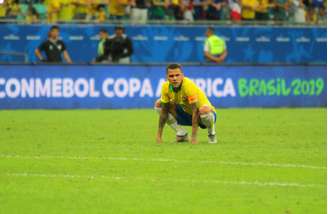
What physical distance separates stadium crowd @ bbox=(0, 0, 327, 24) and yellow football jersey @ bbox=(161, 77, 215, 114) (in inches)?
612

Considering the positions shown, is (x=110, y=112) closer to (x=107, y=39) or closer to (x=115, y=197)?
(x=107, y=39)

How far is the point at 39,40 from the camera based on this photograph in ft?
110

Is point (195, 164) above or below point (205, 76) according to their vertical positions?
above

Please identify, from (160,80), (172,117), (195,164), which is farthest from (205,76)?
(195,164)

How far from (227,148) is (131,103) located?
11.7 m

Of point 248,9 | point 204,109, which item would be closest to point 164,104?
point 204,109

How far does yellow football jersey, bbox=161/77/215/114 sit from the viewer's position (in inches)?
690

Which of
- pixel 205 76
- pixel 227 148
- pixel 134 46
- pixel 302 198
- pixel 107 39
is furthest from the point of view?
pixel 134 46

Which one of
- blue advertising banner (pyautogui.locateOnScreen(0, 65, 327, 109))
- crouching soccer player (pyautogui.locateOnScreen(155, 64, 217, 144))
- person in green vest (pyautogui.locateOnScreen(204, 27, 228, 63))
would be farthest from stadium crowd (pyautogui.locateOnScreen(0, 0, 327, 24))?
crouching soccer player (pyautogui.locateOnScreen(155, 64, 217, 144))

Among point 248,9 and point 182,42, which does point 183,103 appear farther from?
point 248,9

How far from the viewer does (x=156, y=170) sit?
46.8 ft

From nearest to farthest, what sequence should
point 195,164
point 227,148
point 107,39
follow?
point 195,164 → point 227,148 → point 107,39

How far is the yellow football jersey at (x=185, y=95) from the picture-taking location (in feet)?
57.5

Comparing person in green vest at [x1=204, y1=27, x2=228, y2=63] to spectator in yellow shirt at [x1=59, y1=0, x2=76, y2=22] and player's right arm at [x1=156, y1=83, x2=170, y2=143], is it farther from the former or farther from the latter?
player's right arm at [x1=156, y1=83, x2=170, y2=143]
